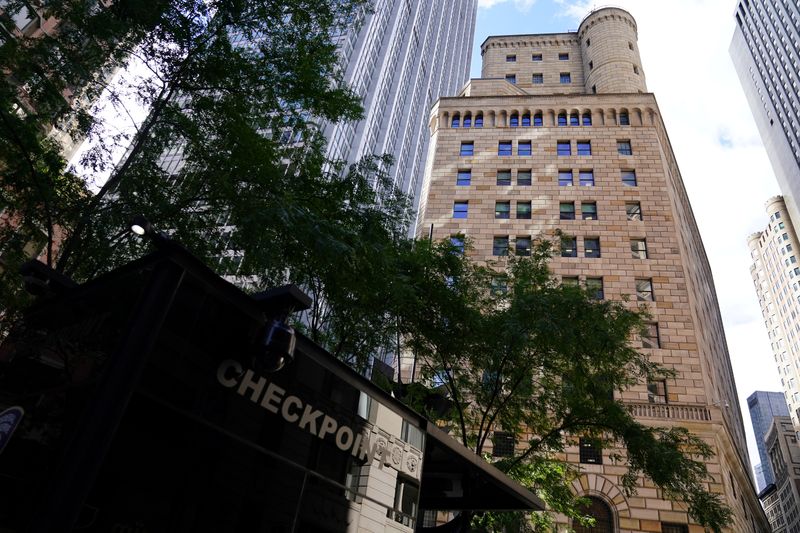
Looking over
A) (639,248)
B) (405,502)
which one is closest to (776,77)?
(639,248)

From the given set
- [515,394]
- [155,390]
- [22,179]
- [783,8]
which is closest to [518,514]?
[515,394]

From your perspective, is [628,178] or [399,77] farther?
[399,77]

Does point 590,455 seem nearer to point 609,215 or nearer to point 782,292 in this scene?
point 609,215

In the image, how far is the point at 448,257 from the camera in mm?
15719

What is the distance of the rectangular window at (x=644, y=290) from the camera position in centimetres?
3159

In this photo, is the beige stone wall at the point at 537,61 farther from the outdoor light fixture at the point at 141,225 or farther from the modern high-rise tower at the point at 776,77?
the modern high-rise tower at the point at 776,77

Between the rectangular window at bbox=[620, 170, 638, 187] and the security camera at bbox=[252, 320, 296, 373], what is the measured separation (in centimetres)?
3588

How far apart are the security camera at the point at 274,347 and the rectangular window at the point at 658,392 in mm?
25529

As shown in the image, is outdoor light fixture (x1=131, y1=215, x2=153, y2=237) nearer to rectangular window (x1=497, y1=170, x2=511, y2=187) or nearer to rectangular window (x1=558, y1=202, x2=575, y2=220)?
rectangular window (x1=558, y1=202, x2=575, y2=220)

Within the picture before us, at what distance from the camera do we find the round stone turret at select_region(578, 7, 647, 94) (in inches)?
1900

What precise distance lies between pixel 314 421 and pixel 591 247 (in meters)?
30.6

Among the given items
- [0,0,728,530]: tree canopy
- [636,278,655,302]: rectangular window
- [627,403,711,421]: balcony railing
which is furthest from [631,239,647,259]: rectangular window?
[0,0,728,530]: tree canopy

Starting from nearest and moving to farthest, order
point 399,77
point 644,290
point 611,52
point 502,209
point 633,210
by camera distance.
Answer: point 644,290, point 633,210, point 502,209, point 611,52, point 399,77

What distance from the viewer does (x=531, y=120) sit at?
43188mm
